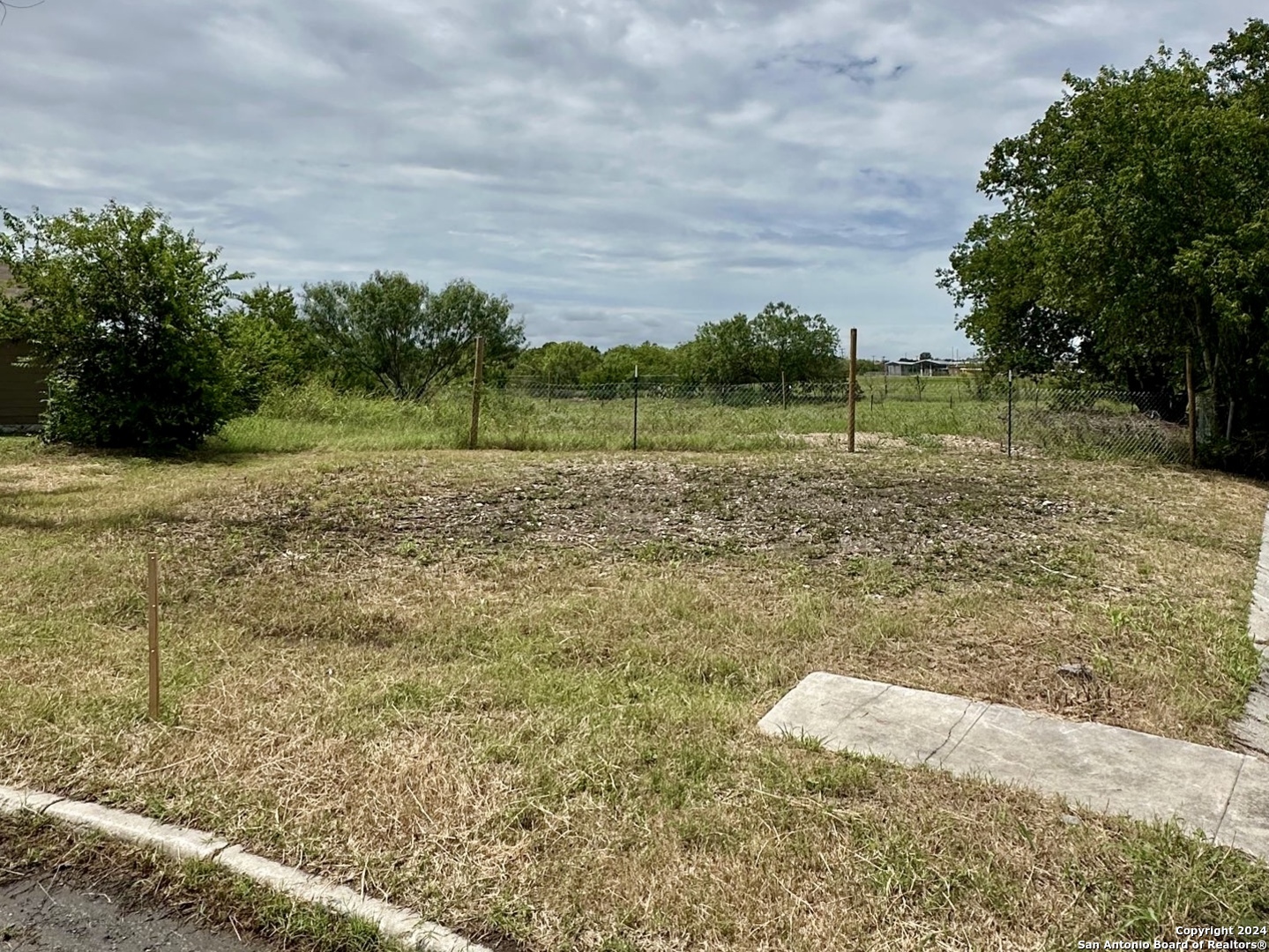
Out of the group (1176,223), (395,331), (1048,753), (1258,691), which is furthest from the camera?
(395,331)

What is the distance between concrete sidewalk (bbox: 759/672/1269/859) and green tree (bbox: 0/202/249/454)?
35.8 ft

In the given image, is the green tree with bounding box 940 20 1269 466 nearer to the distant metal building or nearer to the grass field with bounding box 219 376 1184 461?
the grass field with bounding box 219 376 1184 461

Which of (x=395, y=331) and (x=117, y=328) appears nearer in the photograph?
(x=117, y=328)

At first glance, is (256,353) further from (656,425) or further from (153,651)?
(153,651)

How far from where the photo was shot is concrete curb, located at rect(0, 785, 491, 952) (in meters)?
1.90

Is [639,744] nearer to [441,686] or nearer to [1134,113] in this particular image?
[441,686]

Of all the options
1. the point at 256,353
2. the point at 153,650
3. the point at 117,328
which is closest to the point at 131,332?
the point at 117,328

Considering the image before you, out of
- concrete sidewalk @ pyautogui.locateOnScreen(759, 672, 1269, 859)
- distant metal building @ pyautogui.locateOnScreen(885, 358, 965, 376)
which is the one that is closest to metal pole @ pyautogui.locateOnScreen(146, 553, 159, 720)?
concrete sidewalk @ pyautogui.locateOnScreen(759, 672, 1269, 859)

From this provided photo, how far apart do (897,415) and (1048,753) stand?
51.0 feet

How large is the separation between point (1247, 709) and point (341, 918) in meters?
3.18

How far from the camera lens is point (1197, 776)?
8.44 feet

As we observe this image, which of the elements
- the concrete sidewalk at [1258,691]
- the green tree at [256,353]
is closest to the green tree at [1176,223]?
the concrete sidewalk at [1258,691]

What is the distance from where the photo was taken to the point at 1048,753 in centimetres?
275

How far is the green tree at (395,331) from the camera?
21.4 metres
